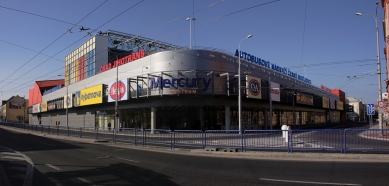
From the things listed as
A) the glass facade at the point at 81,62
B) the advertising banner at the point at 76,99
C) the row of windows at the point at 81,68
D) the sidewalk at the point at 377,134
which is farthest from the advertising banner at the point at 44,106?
the sidewalk at the point at 377,134

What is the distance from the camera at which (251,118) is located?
162ft

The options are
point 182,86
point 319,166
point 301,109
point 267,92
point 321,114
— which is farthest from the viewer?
point 321,114

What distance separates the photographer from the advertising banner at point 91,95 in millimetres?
49188

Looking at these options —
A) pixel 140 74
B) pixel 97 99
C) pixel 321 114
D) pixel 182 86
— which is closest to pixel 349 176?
pixel 182 86

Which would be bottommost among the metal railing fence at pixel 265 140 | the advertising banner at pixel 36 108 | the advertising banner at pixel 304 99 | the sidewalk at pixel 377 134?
the metal railing fence at pixel 265 140

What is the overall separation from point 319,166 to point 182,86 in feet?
88.8

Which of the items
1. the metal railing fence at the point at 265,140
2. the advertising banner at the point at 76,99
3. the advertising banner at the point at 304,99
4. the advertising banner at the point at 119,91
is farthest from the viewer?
the advertising banner at the point at 304,99

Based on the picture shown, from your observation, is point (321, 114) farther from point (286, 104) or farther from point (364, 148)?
point (364, 148)

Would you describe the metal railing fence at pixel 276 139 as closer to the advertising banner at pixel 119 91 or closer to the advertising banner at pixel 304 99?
the advertising banner at pixel 119 91

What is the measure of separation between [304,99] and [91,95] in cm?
4220

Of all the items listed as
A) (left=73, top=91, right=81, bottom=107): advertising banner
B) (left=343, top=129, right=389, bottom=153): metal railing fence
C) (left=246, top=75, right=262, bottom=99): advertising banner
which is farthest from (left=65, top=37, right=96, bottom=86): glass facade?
(left=343, top=129, right=389, bottom=153): metal railing fence

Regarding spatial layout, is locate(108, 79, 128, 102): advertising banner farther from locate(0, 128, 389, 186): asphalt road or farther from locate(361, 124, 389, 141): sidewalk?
locate(361, 124, 389, 141): sidewalk

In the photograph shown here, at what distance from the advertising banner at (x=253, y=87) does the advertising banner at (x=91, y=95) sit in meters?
23.1

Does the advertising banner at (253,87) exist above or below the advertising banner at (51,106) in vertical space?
above
